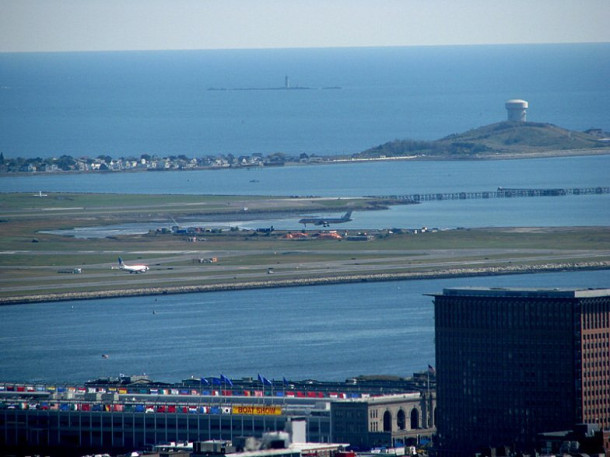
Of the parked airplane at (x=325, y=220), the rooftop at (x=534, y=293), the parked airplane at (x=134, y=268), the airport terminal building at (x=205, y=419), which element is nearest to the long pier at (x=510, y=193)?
the parked airplane at (x=325, y=220)

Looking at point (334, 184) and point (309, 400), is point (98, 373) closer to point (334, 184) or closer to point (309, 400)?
point (309, 400)

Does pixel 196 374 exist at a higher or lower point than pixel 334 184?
lower

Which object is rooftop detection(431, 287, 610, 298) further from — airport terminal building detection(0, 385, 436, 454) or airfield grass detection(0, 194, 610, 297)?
airfield grass detection(0, 194, 610, 297)

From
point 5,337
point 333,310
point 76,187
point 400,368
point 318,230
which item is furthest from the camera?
point 76,187

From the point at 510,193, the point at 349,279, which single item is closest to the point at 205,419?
the point at 349,279

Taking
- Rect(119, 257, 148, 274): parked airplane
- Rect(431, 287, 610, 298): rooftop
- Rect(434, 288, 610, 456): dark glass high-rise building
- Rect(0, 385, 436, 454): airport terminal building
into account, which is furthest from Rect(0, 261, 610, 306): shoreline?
Rect(434, 288, 610, 456): dark glass high-rise building

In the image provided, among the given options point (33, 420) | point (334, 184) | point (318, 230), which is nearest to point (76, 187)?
point (334, 184)
